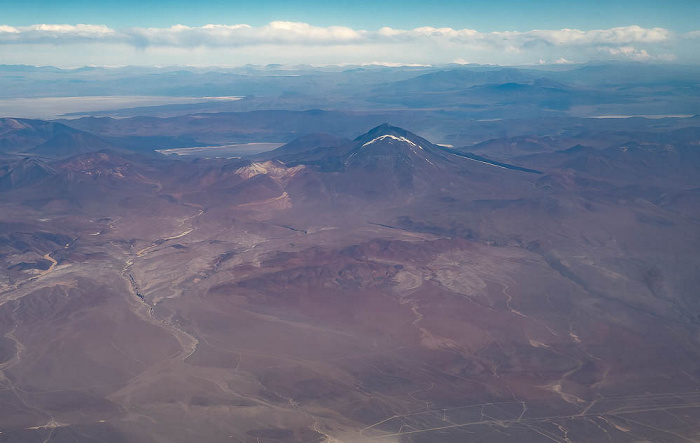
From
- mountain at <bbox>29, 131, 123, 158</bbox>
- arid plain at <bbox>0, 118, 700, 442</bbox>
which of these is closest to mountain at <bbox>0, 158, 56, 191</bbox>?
arid plain at <bbox>0, 118, 700, 442</bbox>

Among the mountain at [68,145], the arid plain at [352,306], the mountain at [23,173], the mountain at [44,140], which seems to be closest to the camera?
the arid plain at [352,306]

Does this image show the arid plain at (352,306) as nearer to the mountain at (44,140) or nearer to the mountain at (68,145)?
the mountain at (68,145)

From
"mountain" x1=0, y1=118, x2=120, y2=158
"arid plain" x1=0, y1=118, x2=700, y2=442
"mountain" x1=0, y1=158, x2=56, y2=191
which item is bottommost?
"arid plain" x1=0, y1=118, x2=700, y2=442

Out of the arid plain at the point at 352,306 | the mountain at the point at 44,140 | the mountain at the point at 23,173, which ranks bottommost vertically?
the arid plain at the point at 352,306

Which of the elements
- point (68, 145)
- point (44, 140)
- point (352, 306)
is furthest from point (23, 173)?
point (352, 306)

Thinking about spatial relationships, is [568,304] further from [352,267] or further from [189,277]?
[189,277]

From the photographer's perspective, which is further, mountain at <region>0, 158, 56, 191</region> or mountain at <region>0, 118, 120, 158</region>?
mountain at <region>0, 118, 120, 158</region>

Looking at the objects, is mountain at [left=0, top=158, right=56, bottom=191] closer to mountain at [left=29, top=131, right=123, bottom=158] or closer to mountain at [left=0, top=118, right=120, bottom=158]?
mountain at [left=0, top=118, right=120, bottom=158]

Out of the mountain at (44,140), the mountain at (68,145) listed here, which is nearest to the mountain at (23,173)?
the mountain at (44,140)

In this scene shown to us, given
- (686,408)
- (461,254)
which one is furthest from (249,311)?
(686,408)

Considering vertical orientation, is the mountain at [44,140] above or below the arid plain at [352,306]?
above

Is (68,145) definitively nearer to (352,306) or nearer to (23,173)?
(23,173)
